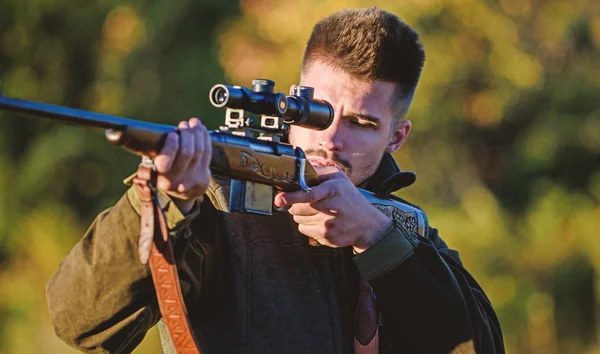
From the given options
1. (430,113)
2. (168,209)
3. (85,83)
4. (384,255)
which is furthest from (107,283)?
(85,83)

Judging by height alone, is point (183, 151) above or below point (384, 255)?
above

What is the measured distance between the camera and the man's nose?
3.91 metres

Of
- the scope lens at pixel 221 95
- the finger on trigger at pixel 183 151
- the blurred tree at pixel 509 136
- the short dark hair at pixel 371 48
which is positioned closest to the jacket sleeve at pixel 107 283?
the finger on trigger at pixel 183 151

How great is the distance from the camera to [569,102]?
1484 cm

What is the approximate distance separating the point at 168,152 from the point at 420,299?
1383mm

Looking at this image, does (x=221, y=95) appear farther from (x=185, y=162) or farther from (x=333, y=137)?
(x=333, y=137)

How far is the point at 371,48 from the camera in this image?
4.21 metres

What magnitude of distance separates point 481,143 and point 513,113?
0.74 meters

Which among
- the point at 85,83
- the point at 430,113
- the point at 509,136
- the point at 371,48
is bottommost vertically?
the point at 371,48

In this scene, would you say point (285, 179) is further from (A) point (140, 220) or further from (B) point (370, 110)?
(B) point (370, 110)

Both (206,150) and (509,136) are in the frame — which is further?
(509,136)

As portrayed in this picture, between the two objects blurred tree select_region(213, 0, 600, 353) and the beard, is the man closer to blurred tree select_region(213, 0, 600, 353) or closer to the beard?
the beard

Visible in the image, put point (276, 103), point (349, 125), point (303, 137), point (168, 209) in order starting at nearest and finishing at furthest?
1. point (168, 209)
2. point (276, 103)
3. point (303, 137)
4. point (349, 125)

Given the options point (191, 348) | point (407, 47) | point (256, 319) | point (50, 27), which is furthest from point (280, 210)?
point (50, 27)
